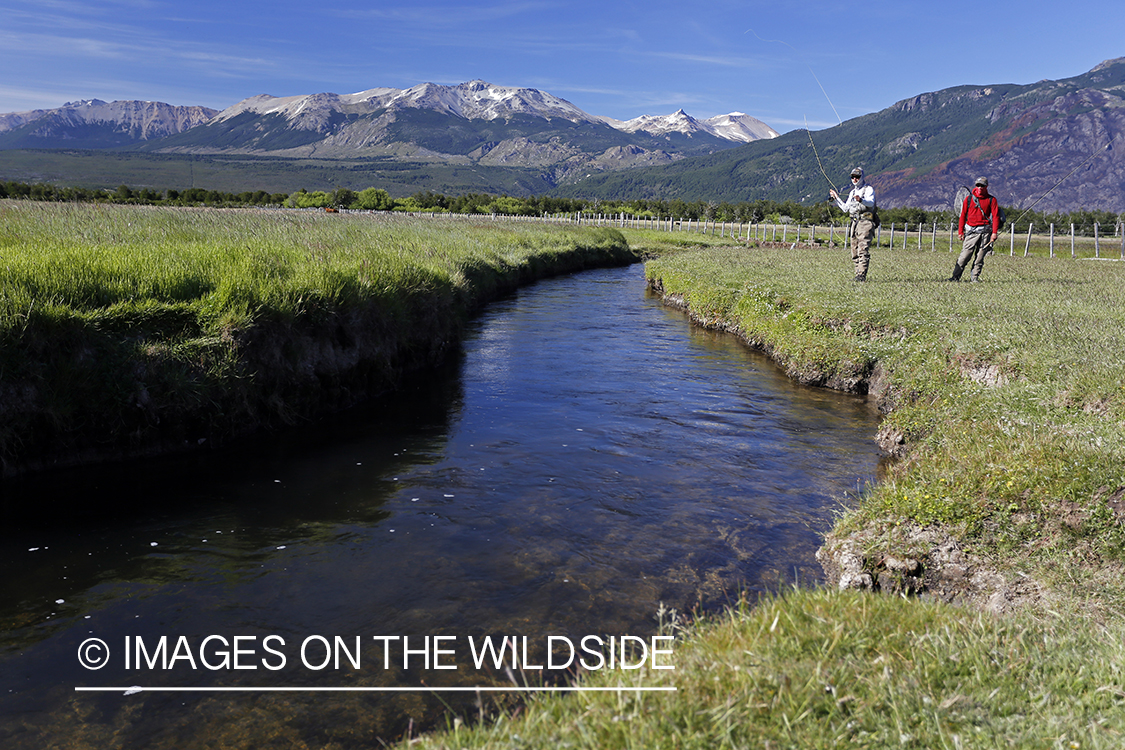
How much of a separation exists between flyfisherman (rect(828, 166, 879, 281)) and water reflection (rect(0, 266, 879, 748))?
921 cm

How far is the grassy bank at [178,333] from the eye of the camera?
8750 mm

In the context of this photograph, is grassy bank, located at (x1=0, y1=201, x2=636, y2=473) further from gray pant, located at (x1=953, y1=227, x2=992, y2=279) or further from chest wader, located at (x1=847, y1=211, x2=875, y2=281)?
gray pant, located at (x1=953, y1=227, x2=992, y2=279)

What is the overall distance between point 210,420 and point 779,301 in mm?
13453

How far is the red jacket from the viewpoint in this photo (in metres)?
19.4

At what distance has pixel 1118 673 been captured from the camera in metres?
3.42

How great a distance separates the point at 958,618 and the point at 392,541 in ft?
16.7

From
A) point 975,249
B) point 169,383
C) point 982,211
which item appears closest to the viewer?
point 169,383

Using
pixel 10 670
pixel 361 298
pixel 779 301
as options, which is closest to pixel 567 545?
pixel 10 670

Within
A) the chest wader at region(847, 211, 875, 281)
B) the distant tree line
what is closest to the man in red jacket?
the chest wader at region(847, 211, 875, 281)

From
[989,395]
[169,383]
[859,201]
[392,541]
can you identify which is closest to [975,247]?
[859,201]

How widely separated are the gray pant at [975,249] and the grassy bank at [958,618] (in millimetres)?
9608

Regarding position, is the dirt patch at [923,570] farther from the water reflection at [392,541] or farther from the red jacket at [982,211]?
the red jacket at [982,211]

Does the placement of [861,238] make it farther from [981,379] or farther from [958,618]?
[958,618]

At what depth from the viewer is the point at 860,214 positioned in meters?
20.6
